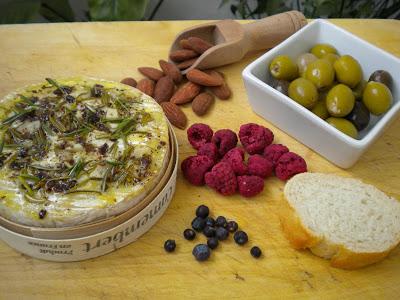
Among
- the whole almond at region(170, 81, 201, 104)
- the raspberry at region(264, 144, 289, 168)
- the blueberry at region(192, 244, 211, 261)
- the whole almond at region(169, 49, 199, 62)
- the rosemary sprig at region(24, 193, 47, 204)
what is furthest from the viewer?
the whole almond at region(169, 49, 199, 62)

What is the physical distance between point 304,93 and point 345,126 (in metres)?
0.18

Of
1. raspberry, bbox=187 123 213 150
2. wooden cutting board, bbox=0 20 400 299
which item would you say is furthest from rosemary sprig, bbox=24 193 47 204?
raspberry, bbox=187 123 213 150

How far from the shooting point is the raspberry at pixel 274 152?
1.70 m

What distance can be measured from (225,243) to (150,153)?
0.38m

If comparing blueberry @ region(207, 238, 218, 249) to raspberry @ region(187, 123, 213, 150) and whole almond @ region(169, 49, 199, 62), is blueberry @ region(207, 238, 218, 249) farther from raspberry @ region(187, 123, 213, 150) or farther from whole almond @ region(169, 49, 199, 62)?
whole almond @ region(169, 49, 199, 62)

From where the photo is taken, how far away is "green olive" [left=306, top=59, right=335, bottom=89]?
173 centimetres

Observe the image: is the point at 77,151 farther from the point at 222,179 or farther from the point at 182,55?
the point at 182,55

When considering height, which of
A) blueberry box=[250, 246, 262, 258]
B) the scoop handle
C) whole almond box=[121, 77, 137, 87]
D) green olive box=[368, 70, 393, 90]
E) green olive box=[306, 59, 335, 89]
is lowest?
whole almond box=[121, 77, 137, 87]

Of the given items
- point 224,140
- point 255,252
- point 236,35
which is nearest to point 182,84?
point 236,35

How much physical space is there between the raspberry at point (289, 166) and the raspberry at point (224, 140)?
0.18 metres

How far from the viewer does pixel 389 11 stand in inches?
108

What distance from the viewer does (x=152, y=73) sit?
200 cm

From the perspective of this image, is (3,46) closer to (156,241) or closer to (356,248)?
(156,241)

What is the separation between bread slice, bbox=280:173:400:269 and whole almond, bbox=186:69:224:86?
22.3 inches
